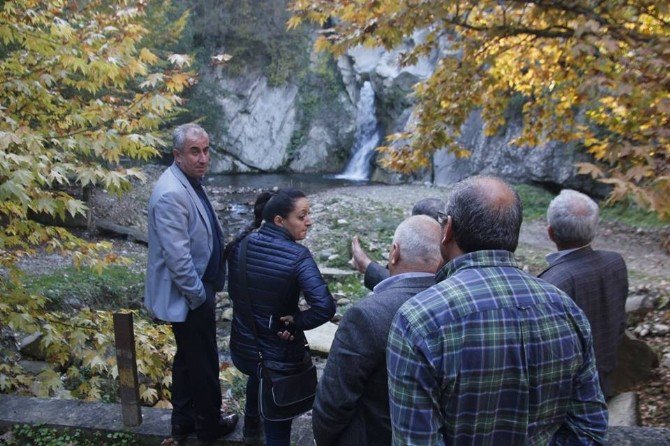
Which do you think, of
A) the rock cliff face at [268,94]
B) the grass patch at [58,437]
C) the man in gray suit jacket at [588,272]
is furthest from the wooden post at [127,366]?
the rock cliff face at [268,94]

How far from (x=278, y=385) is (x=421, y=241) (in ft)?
4.27

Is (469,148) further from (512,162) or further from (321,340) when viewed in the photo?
(321,340)

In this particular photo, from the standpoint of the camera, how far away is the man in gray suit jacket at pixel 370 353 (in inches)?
70.4

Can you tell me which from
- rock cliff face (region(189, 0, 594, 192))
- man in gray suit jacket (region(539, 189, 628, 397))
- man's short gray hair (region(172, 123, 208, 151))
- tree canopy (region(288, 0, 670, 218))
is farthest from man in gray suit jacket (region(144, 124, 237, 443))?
rock cliff face (region(189, 0, 594, 192))

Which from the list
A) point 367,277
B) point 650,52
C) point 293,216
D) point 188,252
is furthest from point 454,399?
point 650,52

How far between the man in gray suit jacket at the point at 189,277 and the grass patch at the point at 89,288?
16.7 feet

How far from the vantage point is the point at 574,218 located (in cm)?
271

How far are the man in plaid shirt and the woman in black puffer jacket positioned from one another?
1236mm

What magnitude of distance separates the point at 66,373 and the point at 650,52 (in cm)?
586

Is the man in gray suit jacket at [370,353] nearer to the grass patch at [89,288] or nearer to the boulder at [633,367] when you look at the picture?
the boulder at [633,367]

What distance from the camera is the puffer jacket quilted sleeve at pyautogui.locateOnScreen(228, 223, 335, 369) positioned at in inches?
107

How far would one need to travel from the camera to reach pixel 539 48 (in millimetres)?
5684

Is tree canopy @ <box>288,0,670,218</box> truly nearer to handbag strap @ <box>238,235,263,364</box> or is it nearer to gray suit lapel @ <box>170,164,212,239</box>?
handbag strap @ <box>238,235,263,364</box>

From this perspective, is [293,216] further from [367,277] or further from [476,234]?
[476,234]
